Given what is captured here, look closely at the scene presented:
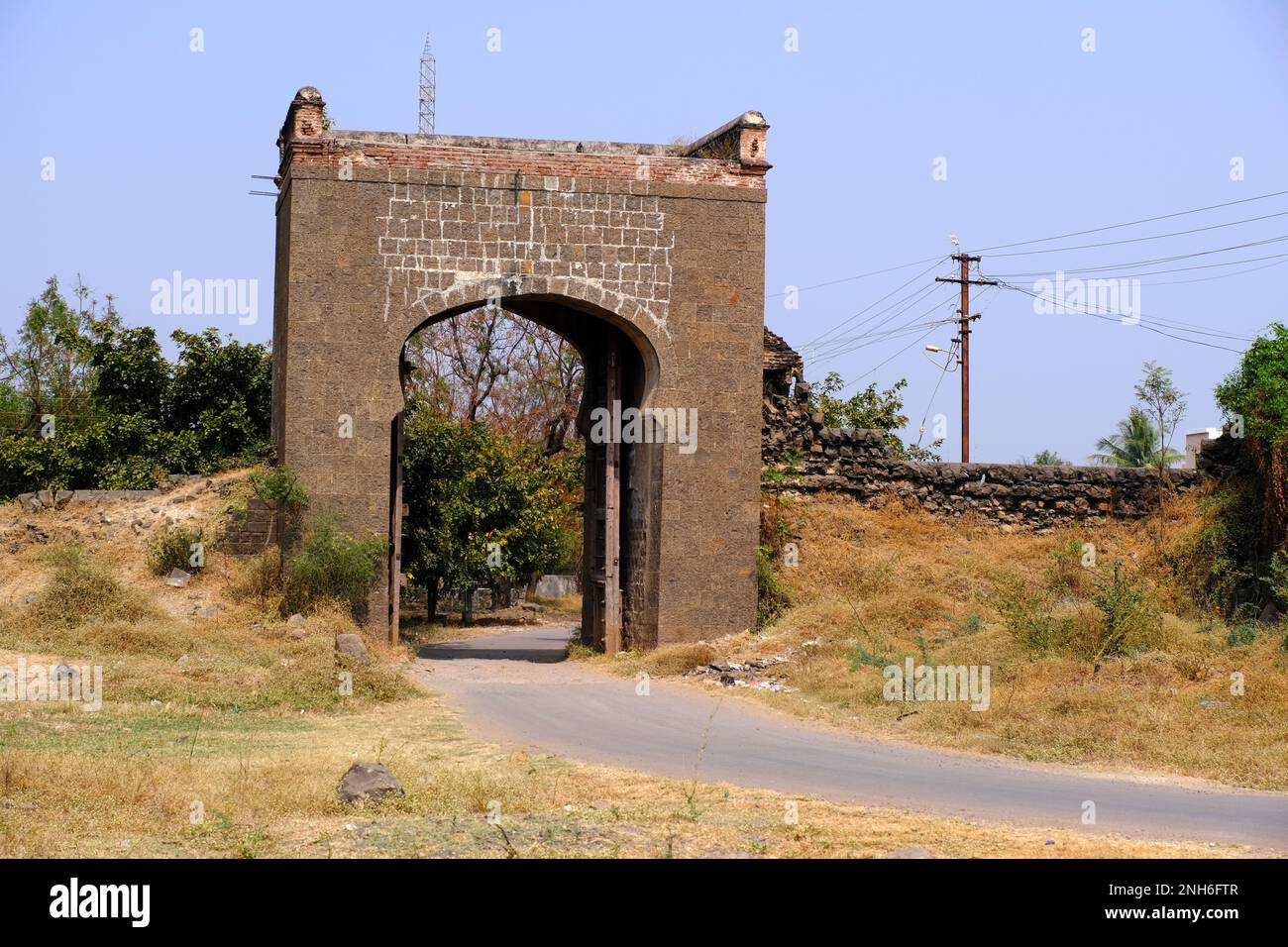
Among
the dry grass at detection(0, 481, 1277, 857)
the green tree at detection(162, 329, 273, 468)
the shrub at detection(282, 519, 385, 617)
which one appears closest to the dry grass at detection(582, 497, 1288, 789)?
the dry grass at detection(0, 481, 1277, 857)

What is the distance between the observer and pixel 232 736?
430 inches

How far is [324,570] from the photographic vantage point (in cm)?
1631

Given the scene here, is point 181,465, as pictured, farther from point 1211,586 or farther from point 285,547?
point 1211,586


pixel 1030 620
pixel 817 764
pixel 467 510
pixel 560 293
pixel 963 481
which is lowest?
pixel 817 764

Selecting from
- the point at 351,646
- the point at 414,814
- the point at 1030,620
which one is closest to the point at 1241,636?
the point at 1030,620

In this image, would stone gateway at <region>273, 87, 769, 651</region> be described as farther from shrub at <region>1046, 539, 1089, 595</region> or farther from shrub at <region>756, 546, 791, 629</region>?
shrub at <region>1046, 539, 1089, 595</region>

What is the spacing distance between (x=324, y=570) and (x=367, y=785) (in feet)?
27.5

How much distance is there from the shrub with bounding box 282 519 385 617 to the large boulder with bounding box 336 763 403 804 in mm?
8077

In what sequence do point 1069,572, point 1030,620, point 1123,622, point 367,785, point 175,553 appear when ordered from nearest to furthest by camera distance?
point 367,785
point 1123,622
point 1030,620
point 175,553
point 1069,572

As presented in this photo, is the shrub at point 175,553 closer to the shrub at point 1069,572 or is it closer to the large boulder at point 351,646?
the large boulder at point 351,646

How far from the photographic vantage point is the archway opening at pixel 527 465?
722 inches

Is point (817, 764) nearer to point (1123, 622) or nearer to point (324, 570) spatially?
point (1123, 622)

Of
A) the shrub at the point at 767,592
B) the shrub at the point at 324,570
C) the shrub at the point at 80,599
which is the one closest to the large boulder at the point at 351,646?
the shrub at the point at 324,570

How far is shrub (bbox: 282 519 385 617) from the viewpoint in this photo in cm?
1631
